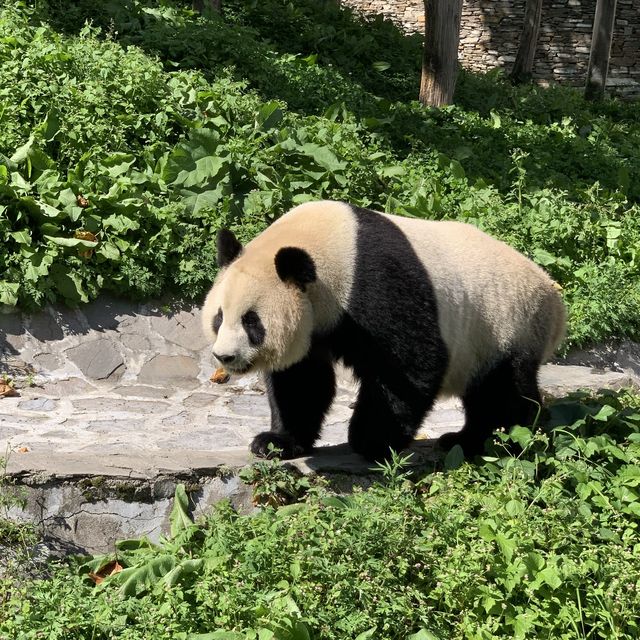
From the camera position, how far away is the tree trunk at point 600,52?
16.9 metres

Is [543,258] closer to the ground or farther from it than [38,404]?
farther from it

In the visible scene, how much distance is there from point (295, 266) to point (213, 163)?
399 cm

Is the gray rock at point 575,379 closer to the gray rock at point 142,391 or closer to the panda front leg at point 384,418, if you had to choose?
the panda front leg at point 384,418

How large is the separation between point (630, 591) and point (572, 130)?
376 inches

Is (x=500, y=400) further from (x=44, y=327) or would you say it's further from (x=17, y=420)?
(x=44, y=327)

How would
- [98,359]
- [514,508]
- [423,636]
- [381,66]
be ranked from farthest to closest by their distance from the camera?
[381,66] → [98,359] → [514,508] → [423,636]

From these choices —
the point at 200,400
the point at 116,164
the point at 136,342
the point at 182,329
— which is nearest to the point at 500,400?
the point at 200,400

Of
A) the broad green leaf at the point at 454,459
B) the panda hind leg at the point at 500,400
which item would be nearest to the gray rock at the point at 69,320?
the panda hind leg at the point at 500,400

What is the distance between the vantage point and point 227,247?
17.9ft

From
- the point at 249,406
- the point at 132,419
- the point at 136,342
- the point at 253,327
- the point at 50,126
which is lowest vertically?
the point at 249,406

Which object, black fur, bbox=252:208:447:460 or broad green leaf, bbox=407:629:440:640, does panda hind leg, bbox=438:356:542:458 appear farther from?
broad green leaf, bbox=407:629:440:640

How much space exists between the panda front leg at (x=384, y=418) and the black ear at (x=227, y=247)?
1.05 metres

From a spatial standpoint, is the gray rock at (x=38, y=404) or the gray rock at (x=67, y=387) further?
the gray rock at (x=67, y=387)

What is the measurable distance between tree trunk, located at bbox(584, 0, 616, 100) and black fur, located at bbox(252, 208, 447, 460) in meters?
12.7
